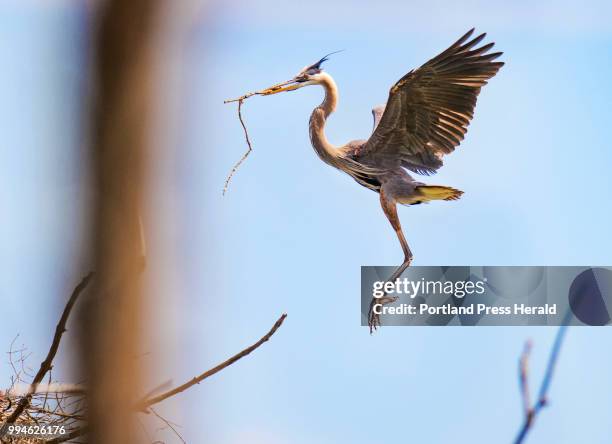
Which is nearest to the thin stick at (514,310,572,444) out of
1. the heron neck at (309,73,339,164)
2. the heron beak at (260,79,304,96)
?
the heron beak at (260,79,304,96)

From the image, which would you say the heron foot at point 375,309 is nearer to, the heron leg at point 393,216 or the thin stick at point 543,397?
the heron leg at point 393,216

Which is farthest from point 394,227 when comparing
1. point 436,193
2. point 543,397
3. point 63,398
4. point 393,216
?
point 543,397

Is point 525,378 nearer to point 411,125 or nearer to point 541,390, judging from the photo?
point 541,390

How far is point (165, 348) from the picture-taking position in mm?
950

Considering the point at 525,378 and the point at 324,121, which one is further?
the point at 324,121

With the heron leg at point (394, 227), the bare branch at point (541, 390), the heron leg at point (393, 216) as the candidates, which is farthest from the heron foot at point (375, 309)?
the bare branch at point (541, 390)

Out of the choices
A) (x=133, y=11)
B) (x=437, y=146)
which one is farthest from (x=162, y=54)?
(x=437, y=146)

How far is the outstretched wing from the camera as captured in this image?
688 cm

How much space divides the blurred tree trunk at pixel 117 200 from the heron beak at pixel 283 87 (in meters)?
5.75

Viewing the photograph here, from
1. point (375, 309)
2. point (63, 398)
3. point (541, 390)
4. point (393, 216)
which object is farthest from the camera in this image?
point (393, 216)

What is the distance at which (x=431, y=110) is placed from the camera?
726 centimetres

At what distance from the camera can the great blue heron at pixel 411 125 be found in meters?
6.93

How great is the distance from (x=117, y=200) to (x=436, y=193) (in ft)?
20.8

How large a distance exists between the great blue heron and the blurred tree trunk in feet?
19.5
